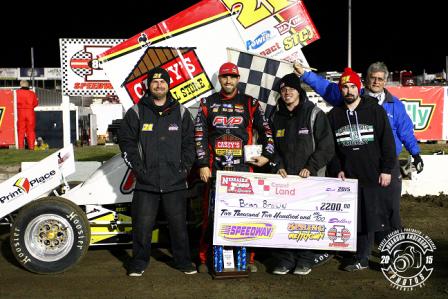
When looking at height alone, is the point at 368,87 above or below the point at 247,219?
above

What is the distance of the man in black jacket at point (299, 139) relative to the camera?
14.4ft

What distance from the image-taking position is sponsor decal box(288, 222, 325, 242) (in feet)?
14.5

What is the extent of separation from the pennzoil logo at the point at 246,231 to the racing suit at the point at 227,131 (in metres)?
0.25

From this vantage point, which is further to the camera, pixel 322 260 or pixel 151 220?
pixel 322 260

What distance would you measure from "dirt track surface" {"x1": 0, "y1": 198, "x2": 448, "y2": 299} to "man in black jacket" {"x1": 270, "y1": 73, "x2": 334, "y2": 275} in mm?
179

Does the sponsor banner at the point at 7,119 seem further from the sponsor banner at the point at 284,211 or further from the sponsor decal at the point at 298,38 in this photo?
the sponsor banner at the point at 284,211

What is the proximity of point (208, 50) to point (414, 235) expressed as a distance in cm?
283

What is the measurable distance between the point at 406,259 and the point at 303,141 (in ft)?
4.77

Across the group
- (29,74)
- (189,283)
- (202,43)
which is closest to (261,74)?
(202,43)

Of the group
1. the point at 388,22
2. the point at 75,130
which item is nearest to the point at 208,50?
the point at 75,130

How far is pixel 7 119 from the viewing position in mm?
13336

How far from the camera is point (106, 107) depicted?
65.1 feet

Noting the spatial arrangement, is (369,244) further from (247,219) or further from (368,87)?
(368,87)

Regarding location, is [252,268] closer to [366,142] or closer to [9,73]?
[366,142]
